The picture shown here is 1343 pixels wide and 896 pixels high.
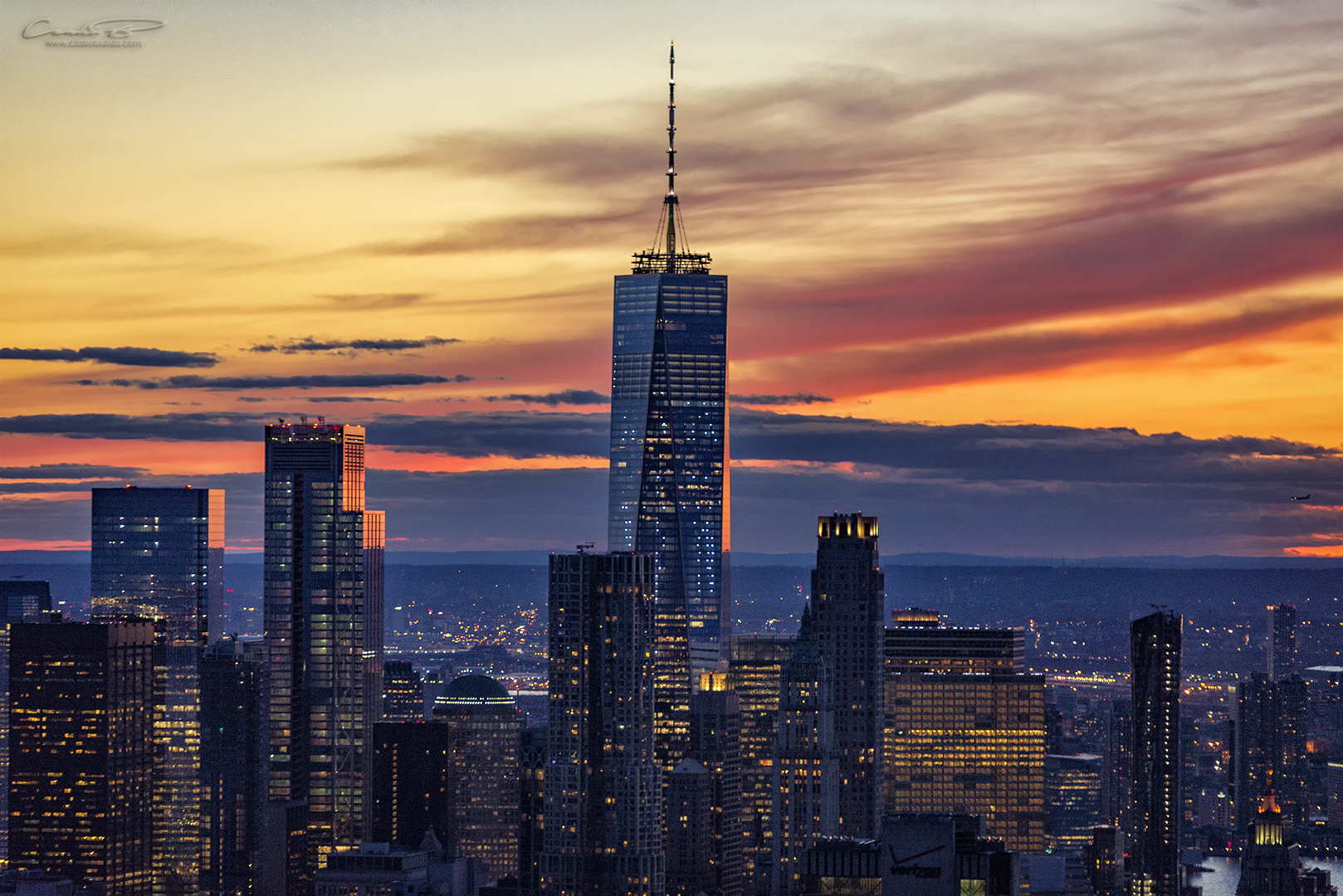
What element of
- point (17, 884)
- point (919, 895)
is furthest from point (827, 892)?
point (17, 884)

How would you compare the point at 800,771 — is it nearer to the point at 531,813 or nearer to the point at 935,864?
the point at 531,813

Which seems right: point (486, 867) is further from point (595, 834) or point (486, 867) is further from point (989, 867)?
point (989, 867)

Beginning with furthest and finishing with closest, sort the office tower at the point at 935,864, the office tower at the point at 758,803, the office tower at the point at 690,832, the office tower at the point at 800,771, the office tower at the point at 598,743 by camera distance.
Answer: the office tower at the point at 690,832 < the office tower at the point at 758,803 < the office tower at the point at 598,743 < the office tower at the point at 800,771 < the office tower at the point at 935,864

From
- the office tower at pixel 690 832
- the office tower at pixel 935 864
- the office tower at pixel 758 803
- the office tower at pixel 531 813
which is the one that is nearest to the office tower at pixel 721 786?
the office tower at pixel 690 832

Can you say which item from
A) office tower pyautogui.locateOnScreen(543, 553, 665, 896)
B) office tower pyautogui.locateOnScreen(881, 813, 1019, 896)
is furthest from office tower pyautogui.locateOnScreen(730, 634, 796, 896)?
office tower pyautogui.locateOnScreen(881, 813, 1019, 896)

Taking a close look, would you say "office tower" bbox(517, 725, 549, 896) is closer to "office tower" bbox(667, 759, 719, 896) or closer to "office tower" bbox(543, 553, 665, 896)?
"office tower" bbox(543, 553, 665, 896)

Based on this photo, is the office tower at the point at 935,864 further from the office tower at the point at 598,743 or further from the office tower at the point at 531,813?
the office tower at the point at 531,813

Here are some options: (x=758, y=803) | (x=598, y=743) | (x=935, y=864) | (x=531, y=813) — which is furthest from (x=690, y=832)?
(x=935, y=864)
